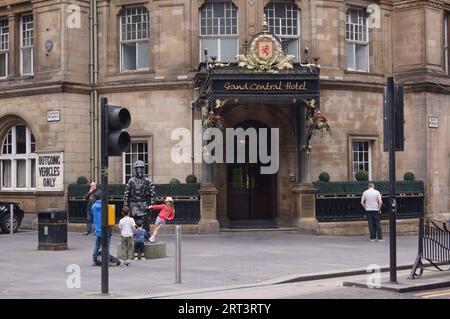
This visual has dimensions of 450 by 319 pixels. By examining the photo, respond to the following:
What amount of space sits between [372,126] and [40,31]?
12.1 metres

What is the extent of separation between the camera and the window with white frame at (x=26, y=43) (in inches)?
1127

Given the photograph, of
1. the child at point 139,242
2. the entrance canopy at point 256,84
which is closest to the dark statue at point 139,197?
the child at point 139,242

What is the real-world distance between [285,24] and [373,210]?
7.31 m

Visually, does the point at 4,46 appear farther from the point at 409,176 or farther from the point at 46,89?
the point at 409,176

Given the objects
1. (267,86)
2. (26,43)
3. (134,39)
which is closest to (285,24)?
(267,86)

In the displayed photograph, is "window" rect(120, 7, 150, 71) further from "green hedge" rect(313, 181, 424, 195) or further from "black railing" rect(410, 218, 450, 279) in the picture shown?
"black railing" rect(410, 218, 450, 279)

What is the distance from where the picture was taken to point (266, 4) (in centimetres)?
2639

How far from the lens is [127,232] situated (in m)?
17.6

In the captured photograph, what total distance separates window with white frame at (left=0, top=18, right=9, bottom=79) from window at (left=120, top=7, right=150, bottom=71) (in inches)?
197

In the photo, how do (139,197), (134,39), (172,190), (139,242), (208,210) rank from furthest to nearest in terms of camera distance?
(134,39), (172,190), (208,210), (139,197), (139,242)

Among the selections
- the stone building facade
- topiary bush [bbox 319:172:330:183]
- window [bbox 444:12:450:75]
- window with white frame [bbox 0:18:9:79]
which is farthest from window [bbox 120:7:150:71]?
window [bbox 444:12:450:75]

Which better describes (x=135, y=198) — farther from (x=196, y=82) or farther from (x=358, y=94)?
(x=358, y=94)
